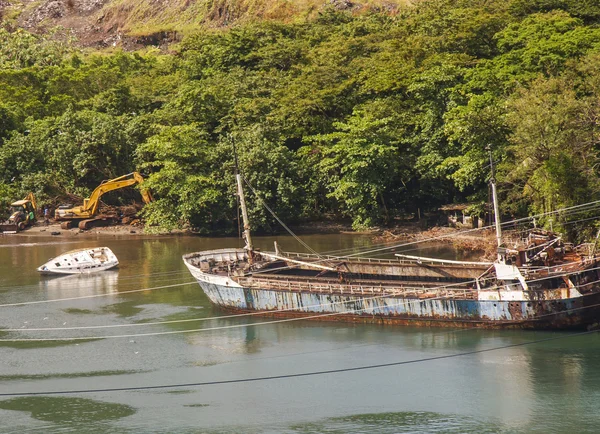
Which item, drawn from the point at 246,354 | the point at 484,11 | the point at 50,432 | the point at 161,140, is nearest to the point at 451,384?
the point at 246,354

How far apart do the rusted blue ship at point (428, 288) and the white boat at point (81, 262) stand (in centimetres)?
1202

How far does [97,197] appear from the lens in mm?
71750

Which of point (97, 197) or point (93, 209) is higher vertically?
point (97, 197)

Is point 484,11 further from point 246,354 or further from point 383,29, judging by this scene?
point 246,354

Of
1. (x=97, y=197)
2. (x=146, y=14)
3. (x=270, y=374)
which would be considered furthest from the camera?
(x=146, y=14)

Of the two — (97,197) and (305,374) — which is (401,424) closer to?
(305,374)

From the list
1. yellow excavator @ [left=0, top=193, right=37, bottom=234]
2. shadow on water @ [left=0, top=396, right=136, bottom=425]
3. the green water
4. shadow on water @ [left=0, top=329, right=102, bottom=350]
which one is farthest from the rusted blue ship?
yellow excavator @ [left=0, top=193, right=37, bottom=234]

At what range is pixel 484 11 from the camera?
7406 centimetres

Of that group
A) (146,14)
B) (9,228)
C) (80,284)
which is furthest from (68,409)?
(146,14)

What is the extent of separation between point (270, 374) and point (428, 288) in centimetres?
899

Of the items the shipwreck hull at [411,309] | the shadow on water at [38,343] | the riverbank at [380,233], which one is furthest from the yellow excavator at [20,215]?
the shipwreck hull at [411,309]

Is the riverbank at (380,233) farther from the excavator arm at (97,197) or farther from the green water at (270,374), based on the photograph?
the green water at (270,374)

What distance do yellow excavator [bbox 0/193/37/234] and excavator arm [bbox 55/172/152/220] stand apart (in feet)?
10.3

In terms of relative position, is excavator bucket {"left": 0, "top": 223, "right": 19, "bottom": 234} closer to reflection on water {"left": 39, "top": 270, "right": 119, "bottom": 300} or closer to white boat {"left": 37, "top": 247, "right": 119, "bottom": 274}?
white boat {"left": 37, "top": 247, "right": 119, "bottom": 274}
